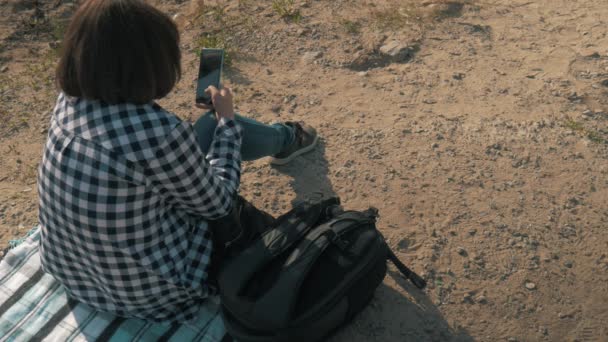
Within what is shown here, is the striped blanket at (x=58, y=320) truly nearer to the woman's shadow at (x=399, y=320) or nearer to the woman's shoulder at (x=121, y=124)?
the woman's shadow at (x=399, y=320)

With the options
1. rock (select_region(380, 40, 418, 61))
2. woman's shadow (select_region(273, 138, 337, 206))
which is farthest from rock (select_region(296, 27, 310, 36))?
woman's shadow (select_region(273, 138, 337, 206))

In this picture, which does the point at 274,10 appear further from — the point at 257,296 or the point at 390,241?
the point at 257,296

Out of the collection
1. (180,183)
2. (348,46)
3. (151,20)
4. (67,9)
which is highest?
(151,20)

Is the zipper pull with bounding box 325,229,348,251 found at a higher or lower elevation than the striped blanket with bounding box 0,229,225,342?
Answer: higher

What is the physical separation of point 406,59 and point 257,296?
258cm

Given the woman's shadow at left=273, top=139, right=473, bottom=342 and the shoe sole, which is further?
the shoe sole

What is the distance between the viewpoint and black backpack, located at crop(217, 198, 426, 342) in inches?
85.9

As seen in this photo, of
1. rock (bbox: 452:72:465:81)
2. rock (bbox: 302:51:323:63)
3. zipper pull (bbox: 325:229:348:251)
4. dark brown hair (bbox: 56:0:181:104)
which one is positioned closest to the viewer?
dark brown hair (bbox: 56:0:181:104)

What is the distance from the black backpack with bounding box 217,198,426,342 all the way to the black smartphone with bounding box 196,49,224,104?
725 mm

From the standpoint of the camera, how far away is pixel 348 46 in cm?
449

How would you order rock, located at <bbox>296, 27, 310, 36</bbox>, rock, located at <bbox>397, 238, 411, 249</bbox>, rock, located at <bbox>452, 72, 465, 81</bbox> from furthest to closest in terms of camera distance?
rock, located at <bbox>296, 27, 310, 36</bbox> → rock, located at <bbox>452, 72, 465, 81</bbox> → rock, located at <bbox>397, 238, 411, 249</bbox>

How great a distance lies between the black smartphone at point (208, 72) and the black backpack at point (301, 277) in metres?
0.72

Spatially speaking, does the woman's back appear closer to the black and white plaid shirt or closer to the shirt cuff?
the black and white plaid shirt

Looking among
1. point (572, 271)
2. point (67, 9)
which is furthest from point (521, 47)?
point (67, 9)
